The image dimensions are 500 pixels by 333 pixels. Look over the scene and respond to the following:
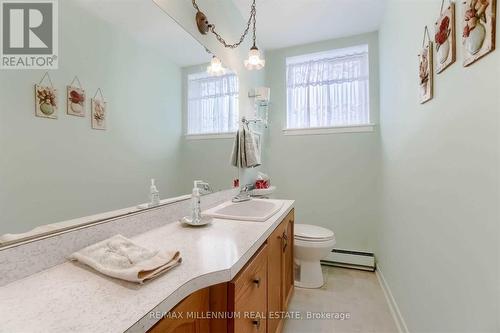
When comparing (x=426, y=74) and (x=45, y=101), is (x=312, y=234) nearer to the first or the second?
(x=426, y=74)

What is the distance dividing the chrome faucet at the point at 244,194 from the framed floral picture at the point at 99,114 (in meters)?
1.11

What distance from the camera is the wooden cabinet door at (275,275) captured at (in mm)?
1215

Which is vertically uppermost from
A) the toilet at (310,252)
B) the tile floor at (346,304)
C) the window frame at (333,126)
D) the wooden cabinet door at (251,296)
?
the window frame at (333,126)

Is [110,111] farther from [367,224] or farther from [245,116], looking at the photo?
[367,224]

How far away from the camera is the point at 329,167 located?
2.60 metres

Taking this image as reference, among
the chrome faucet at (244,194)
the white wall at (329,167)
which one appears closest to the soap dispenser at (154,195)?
the chrome faucet at (244,194)

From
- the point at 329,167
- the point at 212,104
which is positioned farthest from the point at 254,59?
the point at 329,167

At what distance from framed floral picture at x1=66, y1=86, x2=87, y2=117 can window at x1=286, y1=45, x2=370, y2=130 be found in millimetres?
2228

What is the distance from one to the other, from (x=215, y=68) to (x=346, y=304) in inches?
83.6

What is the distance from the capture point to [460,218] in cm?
88

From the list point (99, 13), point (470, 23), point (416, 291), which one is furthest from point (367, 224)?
point (99, 13)

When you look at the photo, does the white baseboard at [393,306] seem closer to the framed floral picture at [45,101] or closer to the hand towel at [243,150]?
the hand towel at [243,150]

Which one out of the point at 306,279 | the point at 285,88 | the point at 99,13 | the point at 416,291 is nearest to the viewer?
the point at 99,13

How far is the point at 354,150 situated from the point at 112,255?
243cm
